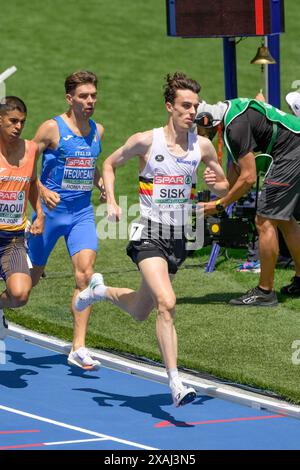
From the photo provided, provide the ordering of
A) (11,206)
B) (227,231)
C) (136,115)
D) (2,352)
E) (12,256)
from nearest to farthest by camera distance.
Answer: (11,206)
(12,256)
(2,352)
(227,231)
(136,115)

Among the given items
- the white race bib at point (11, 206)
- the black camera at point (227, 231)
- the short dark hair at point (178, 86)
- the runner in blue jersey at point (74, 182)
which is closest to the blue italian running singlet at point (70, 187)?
the runner in blue jersey at point (74, 182)

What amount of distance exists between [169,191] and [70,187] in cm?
138

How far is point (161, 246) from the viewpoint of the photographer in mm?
10852

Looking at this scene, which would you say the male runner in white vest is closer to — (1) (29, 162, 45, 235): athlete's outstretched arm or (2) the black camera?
(1) (29, 162, 45, 235): athlete's outstretched arm

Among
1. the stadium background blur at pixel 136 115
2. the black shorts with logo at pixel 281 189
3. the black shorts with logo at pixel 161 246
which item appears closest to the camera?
the black shorts with logo at pixel 161 246

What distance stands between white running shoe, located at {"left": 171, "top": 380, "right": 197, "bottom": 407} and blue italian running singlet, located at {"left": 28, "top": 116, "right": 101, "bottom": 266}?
2210 mm

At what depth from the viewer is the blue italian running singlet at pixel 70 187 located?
11938mm

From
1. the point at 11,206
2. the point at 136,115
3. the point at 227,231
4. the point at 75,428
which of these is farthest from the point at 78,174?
the point at 136,115

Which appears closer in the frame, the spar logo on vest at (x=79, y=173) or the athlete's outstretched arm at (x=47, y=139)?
the athlete's outstretched arm at (x=47, y=139)

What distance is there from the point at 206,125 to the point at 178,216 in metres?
3.01

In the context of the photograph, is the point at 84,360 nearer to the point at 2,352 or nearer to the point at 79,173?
the point at 2,352

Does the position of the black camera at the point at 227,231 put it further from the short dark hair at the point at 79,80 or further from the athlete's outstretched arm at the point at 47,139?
the short dark hair at the point at 79,80

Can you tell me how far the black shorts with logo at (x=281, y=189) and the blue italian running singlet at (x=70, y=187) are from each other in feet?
8.09
